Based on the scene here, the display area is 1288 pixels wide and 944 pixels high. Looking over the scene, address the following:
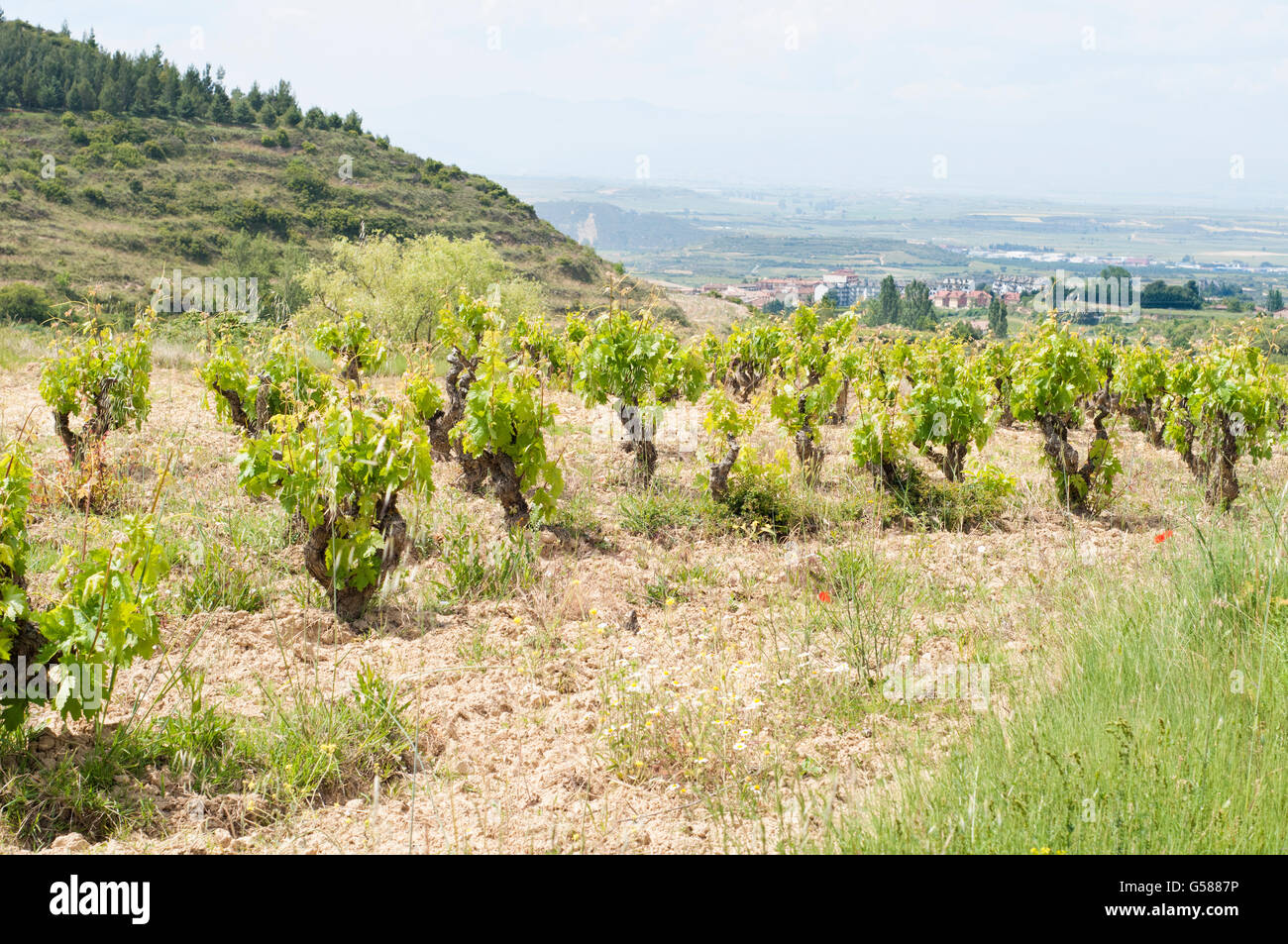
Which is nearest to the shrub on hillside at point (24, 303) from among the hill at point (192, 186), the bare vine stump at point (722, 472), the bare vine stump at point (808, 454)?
the hill at point (192, 186)

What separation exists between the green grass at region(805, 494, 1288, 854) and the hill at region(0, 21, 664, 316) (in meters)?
36.6

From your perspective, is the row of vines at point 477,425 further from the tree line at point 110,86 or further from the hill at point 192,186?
the tree line at point 110,86

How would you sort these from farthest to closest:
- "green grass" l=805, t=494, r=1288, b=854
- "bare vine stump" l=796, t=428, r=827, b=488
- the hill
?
the hill → "bare vine stump" l=796, t=428, r=827, b=488 → "green grass" l=805, t=494, r=1288, b=854

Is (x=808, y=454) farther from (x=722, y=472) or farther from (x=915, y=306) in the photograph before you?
(x=915, y=306)

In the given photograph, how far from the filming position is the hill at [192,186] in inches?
1588

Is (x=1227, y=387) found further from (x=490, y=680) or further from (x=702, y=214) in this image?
(x=702, y=214)

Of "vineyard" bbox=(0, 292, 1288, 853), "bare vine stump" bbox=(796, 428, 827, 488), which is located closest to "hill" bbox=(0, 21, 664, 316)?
"bare vine stump" bbox=(796, 428, 827, 488)

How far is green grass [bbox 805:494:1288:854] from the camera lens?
2.30 m

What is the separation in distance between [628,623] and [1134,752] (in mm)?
2850

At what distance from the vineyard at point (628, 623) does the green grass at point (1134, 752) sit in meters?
0.02

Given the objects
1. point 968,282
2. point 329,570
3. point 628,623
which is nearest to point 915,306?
point 968,282

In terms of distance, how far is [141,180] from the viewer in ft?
160

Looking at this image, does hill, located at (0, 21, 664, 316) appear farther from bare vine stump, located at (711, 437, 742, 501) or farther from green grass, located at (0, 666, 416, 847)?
green grass, located at (0, 666, 416, 847)

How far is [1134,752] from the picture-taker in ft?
8.26
